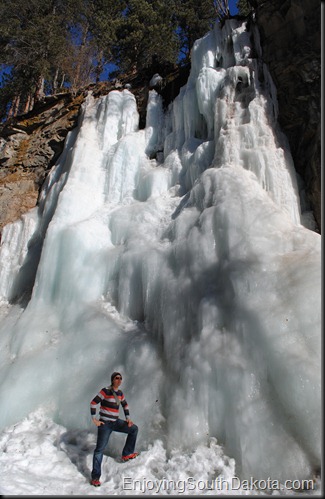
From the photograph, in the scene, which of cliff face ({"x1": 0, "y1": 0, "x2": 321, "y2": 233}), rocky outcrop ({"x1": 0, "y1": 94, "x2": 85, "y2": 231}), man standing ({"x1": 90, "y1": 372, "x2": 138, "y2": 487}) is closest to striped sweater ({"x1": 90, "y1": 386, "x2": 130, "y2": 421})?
man standing ({"x1": 90, "y1": 372, "x2": 138, "y2": 487})

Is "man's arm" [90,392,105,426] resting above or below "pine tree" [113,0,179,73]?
below

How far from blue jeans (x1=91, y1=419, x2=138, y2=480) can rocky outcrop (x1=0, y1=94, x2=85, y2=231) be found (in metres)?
8.64

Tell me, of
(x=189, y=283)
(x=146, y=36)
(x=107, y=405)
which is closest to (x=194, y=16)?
(x=146, y=36)

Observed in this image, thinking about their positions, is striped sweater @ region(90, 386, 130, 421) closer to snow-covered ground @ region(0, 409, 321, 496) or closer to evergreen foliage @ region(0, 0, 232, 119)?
→ snow-covered ground @ region(0, 409, 321, 496)

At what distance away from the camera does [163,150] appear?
34.0 feet

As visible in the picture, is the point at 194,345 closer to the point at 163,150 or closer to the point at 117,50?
the point at 163,150

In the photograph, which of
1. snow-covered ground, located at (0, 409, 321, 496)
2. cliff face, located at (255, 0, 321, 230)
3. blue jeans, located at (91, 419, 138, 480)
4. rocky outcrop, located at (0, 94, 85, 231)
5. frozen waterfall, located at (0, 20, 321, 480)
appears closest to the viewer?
snow-covered ground, located at (0, 409, 321, 496)

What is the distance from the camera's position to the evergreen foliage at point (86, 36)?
15.4 m

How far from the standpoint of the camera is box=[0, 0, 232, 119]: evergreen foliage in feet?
50.4

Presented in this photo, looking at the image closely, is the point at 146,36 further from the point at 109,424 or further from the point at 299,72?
the point at 109,424

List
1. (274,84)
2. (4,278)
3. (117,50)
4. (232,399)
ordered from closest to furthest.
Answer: (232,399) < (274,84) < (4,278) < (117,50)

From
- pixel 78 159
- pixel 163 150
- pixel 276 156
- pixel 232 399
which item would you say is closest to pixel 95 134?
pixel 78 159

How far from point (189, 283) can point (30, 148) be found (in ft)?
32.6

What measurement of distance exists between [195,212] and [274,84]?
13.3 ft
